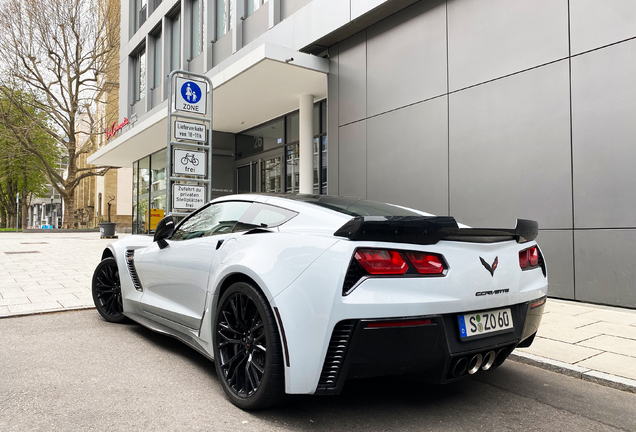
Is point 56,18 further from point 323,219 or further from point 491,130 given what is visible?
point 323,219

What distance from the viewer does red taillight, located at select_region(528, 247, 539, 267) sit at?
9.95 ft

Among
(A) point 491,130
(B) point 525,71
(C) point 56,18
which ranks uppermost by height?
(C) point 56,18

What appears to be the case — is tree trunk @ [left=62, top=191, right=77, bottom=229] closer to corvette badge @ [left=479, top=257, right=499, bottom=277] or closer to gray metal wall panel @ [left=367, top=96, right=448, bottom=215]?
gray metal wall panel @ [left=367, top=96, right=448, bottom=215]

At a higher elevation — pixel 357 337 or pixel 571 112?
pixel 571 112

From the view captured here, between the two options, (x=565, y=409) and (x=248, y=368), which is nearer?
(x=248, y=368)

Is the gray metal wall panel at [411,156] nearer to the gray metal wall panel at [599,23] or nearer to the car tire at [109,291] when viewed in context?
the gray metal wall panel at [599,23]

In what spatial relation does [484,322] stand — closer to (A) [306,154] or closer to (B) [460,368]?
(B) [460,368]

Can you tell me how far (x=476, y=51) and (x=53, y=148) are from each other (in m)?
40.9

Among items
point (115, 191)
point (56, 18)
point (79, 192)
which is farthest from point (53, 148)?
point (79, 192)

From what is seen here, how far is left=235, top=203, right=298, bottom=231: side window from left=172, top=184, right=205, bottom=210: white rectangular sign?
4432mm

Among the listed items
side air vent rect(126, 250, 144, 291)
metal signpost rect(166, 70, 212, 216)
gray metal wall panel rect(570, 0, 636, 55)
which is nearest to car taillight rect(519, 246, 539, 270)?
side air vent rect(126, 250, 144, 291)

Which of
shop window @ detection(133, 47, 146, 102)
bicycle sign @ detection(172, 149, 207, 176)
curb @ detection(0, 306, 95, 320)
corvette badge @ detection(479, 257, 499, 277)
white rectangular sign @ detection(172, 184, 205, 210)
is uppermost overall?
shop window @ detection(133, 47, 146, 102)

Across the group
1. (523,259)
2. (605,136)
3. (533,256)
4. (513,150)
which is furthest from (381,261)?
(513,150)

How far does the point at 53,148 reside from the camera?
1583 inches
